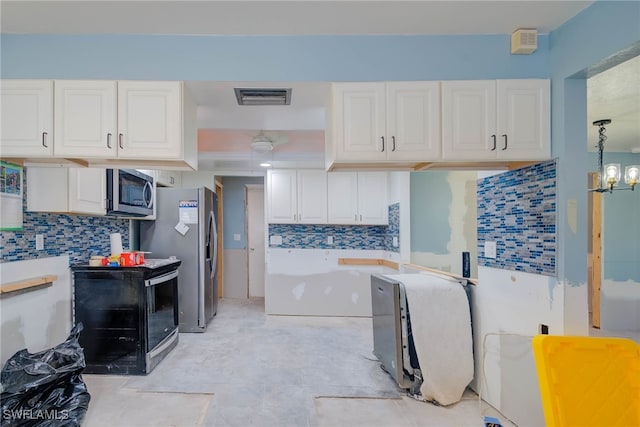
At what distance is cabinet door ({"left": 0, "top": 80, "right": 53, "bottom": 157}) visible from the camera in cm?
194

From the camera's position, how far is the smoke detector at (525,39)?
1972 millimetres

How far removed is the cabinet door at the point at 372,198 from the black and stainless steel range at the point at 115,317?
119 inches

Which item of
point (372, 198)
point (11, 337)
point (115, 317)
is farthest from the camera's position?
point (372, 198)

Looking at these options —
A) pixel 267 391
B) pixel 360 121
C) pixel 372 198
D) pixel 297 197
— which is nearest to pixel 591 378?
pixel 360 121

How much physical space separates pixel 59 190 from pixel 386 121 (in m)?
2.42

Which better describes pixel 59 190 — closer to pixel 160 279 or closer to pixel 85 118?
pixel 85 118

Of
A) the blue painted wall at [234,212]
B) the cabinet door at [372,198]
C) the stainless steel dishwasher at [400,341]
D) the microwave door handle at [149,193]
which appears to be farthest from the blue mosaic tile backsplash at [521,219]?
the blue painted wall at [234,212]

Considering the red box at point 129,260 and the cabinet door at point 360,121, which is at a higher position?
the cabinet door at point 360,121

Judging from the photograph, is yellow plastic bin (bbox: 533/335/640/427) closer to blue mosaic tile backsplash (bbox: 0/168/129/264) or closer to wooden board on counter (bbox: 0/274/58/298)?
wooden board on counter (bbox: 0/274/58/298)

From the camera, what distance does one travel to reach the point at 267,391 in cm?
270

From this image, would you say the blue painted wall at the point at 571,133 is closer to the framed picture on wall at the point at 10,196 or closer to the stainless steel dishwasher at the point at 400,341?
the stainless steel dishwasher at the point at 400,341

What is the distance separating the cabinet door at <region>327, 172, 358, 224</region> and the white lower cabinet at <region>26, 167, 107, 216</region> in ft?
10.2

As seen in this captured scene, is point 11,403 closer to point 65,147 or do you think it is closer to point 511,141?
point 65,147

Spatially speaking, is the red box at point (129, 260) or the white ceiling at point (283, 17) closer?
the white ceiling at point (283, 17)
